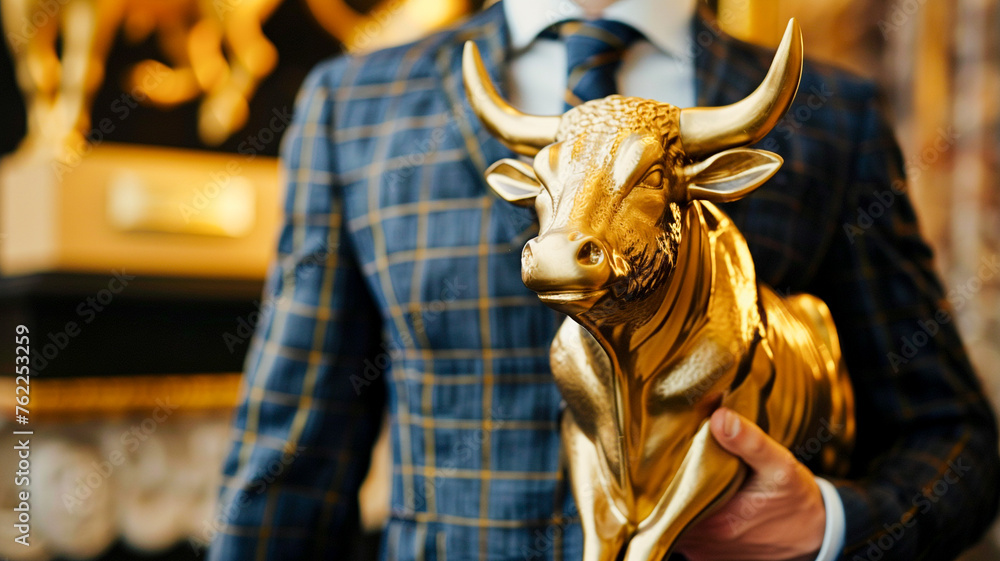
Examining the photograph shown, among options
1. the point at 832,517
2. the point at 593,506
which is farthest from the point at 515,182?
the point at 832,517

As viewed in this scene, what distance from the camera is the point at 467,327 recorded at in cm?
58

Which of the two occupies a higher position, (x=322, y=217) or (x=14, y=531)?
(x=322, y=217)

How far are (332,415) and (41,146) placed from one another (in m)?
1.08

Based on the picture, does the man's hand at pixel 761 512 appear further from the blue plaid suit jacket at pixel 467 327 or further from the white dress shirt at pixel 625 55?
the white dress shirt at pixel 625 55

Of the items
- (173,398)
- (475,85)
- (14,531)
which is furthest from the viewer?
(173,398)

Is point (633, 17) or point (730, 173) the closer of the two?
point (730, 173)

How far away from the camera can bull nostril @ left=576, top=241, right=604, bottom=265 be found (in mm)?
286

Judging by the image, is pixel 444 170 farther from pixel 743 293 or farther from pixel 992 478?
pixel 992 478

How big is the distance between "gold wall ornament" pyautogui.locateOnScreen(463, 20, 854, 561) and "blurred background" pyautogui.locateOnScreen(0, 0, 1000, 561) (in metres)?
1.04

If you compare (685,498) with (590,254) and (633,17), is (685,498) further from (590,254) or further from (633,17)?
(633,17)

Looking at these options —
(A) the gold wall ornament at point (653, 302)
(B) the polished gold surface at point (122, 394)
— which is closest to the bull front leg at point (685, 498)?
(A) the gold wall ornament at point (653, 302)

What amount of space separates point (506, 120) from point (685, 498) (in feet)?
0.62

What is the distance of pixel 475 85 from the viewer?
1.18ft

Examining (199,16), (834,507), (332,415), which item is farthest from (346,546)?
(199,16)
